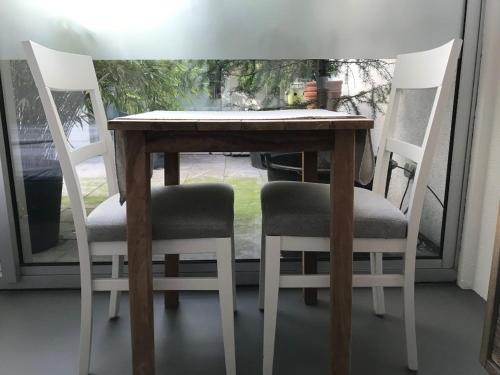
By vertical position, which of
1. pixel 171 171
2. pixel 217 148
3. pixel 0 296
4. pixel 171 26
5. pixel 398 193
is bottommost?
pixel 0 296

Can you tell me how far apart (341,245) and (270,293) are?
26cm

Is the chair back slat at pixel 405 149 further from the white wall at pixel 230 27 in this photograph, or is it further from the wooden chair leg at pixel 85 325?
the wooden chair leg at pixel 85 325

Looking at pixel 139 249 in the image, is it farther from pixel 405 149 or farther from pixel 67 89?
pixel 405 149

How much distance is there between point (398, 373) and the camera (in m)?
1.38

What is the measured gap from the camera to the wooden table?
3.47 feet

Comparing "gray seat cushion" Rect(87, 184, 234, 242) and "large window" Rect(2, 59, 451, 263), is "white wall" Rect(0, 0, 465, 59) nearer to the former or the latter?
"large window" Rect(2, 59, 451, 263)

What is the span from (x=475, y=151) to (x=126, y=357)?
63.6 inches

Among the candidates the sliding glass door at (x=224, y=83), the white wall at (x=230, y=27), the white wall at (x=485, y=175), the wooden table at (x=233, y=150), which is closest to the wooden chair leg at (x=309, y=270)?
the sliding glass door at (x=224, y=83)

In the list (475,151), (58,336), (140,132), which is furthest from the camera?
(475,151)

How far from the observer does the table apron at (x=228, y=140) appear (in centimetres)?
110

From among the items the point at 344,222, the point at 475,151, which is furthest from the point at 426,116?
the point at 344,222

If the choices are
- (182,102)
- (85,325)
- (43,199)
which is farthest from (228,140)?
(43,199)

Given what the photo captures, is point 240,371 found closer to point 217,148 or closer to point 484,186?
point 217,148

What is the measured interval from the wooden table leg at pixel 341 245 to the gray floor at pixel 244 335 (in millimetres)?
208
